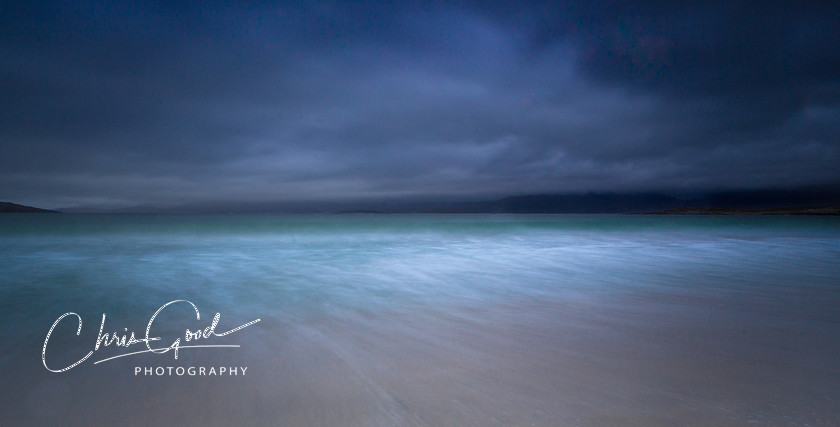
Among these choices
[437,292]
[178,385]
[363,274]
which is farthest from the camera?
[363,274]

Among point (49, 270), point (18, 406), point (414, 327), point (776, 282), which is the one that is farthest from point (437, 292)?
point (49, 270)

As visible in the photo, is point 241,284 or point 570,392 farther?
point 241,284

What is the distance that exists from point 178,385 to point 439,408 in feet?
7.74

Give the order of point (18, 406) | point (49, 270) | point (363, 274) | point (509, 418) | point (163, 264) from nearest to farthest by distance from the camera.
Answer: point (509, 418) → point (18, 406) → point (363, 274) → point (49, 270) → point (163, 264)

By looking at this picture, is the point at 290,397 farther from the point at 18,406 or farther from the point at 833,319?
the point at 833,319

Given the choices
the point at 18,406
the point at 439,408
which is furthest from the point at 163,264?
the point at 439,408

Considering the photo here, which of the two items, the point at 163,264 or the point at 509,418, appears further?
the point at 163,264

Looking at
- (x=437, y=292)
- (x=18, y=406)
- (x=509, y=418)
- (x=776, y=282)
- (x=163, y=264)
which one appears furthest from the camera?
(x=163, y=264)

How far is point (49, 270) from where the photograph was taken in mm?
11891

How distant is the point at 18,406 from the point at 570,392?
4516 millimetres

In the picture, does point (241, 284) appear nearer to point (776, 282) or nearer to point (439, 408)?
point (439, 408)

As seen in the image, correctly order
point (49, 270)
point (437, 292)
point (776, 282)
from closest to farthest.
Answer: point (437, 292) < point (776, 282) < point (49, 270)

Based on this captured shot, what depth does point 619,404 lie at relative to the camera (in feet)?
9.38

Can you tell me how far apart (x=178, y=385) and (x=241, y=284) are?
Answer: 6.21m
